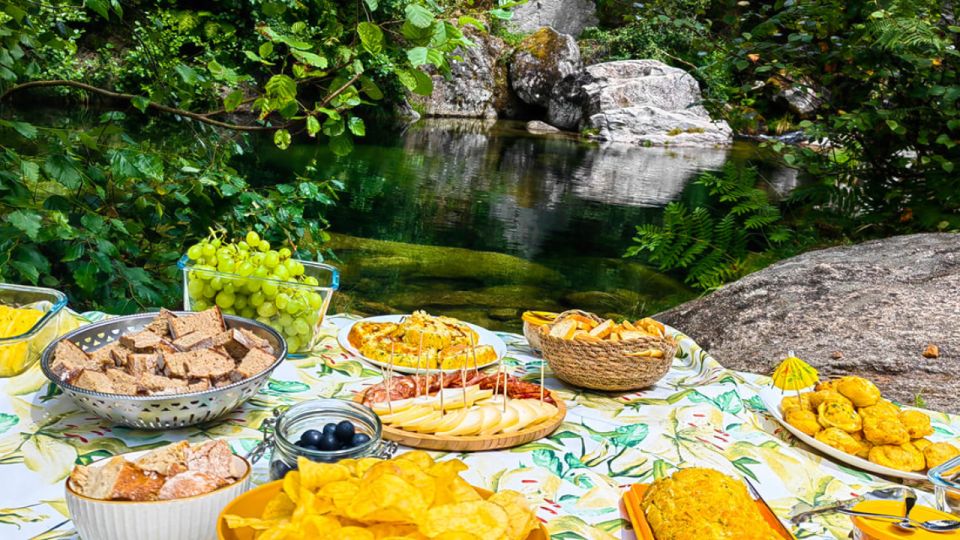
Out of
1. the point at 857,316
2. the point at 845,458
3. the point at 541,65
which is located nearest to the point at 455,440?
the point at 845,458

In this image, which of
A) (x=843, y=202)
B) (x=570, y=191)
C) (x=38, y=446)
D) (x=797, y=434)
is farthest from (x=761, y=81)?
(x=570, y=191)

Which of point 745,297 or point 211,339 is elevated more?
point 211,339

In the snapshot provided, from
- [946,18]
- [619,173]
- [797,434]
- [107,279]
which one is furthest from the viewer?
[619,173]

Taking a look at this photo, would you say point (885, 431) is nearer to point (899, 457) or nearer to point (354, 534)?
point (899, 457)

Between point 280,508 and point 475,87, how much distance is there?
2132 cm

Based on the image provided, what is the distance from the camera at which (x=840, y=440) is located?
184cm

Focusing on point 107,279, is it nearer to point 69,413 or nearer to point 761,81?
point 69,413

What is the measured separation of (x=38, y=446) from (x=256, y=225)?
2.69 meters

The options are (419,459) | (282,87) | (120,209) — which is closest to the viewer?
(419,459)

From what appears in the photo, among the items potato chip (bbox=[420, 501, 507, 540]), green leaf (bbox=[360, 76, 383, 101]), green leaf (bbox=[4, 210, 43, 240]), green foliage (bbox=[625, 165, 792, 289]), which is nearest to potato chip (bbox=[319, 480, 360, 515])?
potato chip (bbox=[420, 501, 507, 540])

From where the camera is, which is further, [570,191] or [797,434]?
[570,191]

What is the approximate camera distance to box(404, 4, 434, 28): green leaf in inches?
81.0

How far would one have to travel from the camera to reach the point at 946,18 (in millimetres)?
5074

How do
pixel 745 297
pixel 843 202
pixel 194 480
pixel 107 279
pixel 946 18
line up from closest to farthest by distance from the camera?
pixel 194 480 → pixel 107 279 → pixel 745 297 → pixel 946 18 → pixel 843 202
